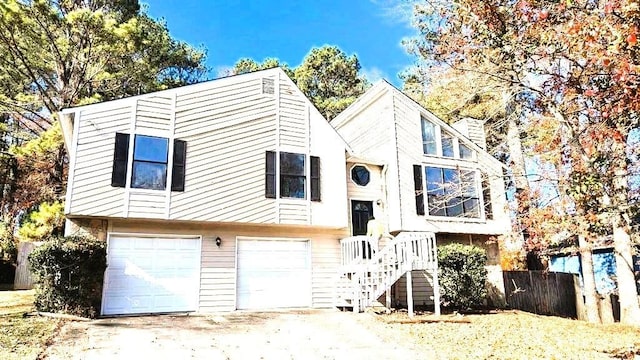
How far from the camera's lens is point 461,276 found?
1312 centimetres

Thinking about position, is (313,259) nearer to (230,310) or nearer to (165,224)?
(230,310)

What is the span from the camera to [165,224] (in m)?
11.5

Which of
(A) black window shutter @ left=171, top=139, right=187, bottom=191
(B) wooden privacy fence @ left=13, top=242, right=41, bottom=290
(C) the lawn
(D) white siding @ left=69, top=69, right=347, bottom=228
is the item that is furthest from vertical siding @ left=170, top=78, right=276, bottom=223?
(B) wooden privacy fence @ left=13, top=242, right=41, bottom=290

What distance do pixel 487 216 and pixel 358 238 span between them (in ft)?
17.9

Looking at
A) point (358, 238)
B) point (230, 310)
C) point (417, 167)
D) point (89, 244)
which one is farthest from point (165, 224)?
point (417, 167)

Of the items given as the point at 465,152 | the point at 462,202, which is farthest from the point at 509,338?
the point at 465,152

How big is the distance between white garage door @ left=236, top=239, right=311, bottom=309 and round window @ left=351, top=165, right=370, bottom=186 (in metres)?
2.84

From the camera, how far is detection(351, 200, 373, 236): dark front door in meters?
14.1

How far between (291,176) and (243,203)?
5.37ft

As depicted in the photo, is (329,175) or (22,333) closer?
(22,333)

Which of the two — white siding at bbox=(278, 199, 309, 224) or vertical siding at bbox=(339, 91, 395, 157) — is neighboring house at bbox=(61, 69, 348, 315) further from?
vertical siding at bbox=(339, 91, 395, 157)

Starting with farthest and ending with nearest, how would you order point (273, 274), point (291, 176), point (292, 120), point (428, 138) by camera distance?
1. point (428, 138)
2. point (292, 120)
3. point (291, 176)
4. point (273, 274)

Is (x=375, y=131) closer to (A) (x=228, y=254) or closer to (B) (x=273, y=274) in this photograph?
(B) (x=273, y=274)

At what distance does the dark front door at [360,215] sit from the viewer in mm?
14109
